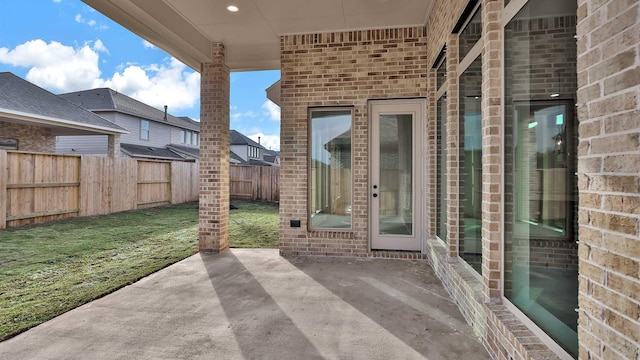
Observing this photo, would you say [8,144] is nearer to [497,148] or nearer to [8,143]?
[8,143]

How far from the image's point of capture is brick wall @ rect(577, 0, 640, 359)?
3.55 feet

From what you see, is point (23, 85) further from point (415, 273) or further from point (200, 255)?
point (415, 273)

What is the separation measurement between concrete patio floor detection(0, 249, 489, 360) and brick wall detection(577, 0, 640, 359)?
1336 mm

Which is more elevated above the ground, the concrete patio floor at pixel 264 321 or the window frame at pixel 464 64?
the window frame at pixel 464 64

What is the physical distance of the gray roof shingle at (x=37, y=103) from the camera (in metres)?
10.6

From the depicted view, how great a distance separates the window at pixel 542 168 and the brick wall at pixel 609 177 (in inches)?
17.1

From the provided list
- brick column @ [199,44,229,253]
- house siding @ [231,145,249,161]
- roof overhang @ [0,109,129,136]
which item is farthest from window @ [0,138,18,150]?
house siding @ [231,145,249,161]

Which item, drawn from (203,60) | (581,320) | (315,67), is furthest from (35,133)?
(581,320)

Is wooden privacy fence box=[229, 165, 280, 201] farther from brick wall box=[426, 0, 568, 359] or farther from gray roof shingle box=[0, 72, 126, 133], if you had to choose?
brick wall box=[426, 0, 568, 359]

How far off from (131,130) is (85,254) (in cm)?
1450

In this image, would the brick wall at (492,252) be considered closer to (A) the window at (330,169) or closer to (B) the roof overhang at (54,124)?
(A) the window at (330,169)

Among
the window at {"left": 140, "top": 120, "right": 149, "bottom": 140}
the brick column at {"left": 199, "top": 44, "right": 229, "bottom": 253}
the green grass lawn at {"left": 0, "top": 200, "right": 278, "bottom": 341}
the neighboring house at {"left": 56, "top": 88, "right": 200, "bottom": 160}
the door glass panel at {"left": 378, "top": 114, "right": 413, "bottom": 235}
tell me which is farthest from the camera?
the window at {"left": 140, "top": 120, "right": 149, "bottom": 140}

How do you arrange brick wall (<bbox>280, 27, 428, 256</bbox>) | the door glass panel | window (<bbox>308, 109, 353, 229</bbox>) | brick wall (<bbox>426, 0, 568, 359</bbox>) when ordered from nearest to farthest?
brick wall (<bbox>426, 0, 568, 359</bbox>)
brick wall (<bbox>280, 27, 428, 256</bbox>)
the door glass panel
window (<bbox>308, 109, 353, 229</bbox>)

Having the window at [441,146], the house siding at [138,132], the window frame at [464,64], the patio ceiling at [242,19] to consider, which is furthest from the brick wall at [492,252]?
the house siding at [138,132]
